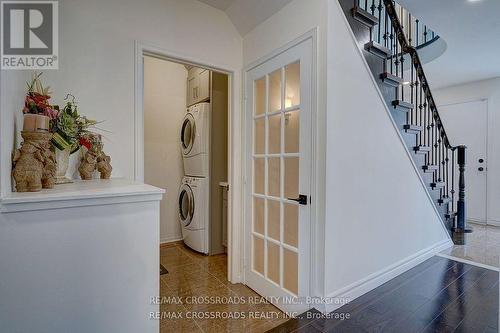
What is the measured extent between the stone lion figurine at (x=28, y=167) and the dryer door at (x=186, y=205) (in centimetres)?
236

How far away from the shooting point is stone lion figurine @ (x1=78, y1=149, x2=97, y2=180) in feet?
5.43

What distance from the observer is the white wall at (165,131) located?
3.60 meters

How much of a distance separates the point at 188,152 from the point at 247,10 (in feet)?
6.13

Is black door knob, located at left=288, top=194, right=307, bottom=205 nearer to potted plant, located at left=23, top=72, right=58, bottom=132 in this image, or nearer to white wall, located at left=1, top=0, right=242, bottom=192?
white wall, located at left=1, top=0, right=242, bottom=192

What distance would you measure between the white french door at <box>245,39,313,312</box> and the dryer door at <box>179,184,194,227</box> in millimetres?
1145

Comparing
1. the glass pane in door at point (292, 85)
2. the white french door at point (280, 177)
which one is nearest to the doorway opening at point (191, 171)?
the white french door at point (280, 177)

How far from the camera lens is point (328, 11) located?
70.6 inches

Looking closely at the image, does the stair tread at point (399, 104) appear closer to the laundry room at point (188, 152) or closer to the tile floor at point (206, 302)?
the laundry room at point (188, 152)

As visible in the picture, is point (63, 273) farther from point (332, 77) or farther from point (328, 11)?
point (328, 11)

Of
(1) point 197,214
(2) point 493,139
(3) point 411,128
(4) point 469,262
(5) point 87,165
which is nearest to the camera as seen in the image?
(5) point 87,165

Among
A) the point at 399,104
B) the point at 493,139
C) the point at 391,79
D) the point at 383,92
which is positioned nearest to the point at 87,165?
the point at 383,92

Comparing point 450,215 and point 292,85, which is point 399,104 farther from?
point 450,215

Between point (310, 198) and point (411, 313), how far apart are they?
108 cm

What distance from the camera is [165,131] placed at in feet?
12.3
